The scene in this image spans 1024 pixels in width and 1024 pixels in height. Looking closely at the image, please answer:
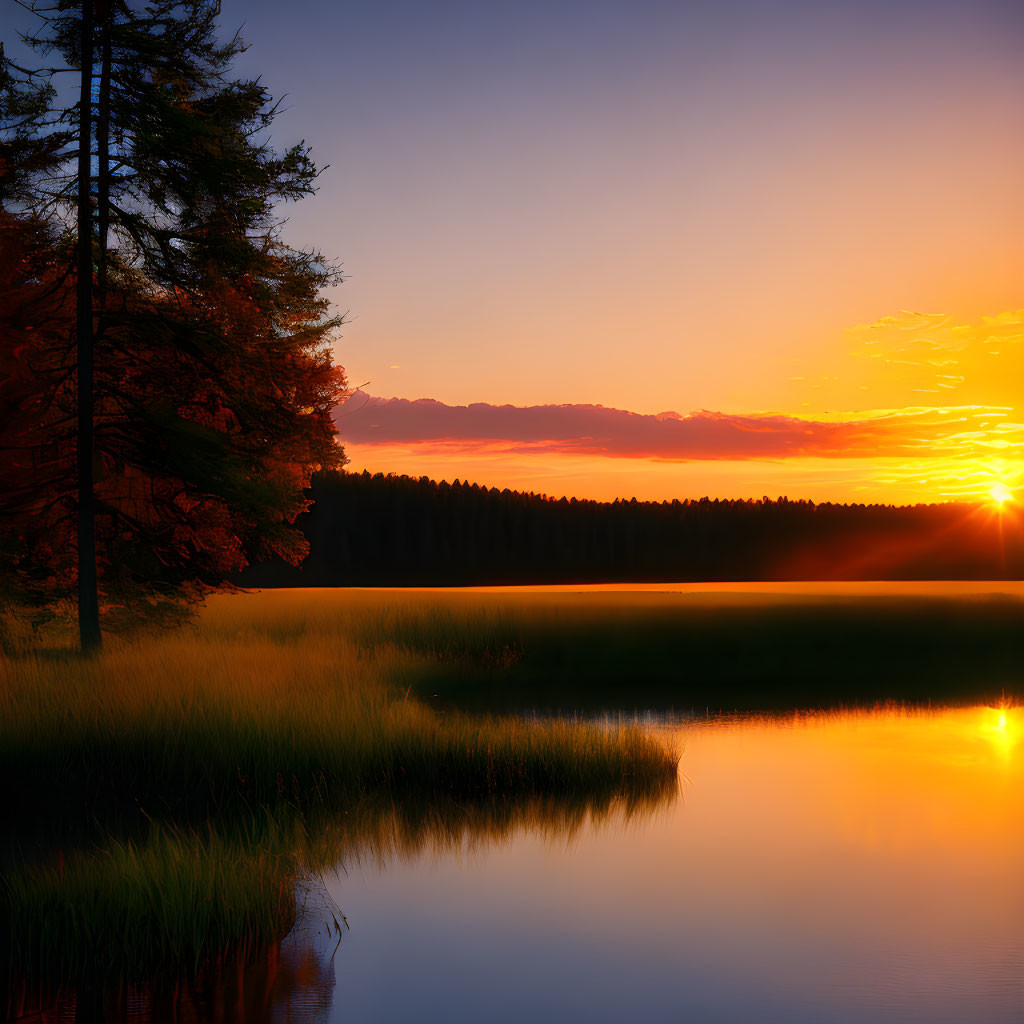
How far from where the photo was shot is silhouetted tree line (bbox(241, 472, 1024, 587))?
11462 centimetres

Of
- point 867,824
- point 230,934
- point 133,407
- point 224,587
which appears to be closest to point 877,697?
point 867,824

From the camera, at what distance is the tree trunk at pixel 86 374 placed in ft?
68.4

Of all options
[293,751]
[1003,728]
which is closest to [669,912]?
[293,751]

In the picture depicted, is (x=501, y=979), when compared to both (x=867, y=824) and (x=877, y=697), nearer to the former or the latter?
(x=867, y=824)

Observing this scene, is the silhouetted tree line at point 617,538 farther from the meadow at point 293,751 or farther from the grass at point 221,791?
the grass at point 221,791

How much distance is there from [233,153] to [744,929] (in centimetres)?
1875

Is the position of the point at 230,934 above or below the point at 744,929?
above

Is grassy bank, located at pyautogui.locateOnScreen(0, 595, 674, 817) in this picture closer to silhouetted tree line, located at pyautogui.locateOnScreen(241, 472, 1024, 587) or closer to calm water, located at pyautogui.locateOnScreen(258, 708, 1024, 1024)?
calm water, located at pyautogui.locateOnScreen(258, 708, 1024, 1024)

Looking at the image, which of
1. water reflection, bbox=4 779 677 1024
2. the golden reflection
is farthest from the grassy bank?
the golden reflection

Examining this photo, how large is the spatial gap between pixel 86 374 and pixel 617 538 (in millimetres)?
108953

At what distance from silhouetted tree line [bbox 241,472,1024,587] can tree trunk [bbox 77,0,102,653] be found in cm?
8774

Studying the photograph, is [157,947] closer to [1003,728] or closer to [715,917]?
[715,917]

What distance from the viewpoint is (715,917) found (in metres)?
10.7

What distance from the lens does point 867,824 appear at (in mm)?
14578
